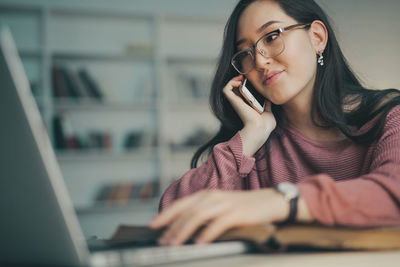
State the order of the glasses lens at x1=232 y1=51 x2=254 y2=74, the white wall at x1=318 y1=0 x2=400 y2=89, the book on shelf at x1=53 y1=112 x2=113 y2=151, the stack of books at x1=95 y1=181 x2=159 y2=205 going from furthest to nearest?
1. the white wall at x1=318 y1=0 x2=400 y2=89
2. the stack of books at x1=95 y1=181 x2=159 y2=205
3. the book on shelf at x1=53 y1=112 x2=113 y2=151
4. the glasses lens at x1=232 y1=51 x2=254 y2=74

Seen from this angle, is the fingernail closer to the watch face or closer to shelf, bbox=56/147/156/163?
the watch face

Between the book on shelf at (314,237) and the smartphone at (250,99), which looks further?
the smartphone at (250,99)

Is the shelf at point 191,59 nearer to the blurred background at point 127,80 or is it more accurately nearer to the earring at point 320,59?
the blurred background at point 127,80

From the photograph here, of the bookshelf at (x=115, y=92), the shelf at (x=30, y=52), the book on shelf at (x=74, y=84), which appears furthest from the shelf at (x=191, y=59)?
the shelf at (x=30, y=52)

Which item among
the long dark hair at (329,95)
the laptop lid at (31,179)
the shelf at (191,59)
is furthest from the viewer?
the shelf at (191,59)

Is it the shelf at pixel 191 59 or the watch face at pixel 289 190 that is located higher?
the shelf at pixel 191 59

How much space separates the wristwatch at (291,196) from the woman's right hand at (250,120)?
0.68 meters

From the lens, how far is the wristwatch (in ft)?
1.85

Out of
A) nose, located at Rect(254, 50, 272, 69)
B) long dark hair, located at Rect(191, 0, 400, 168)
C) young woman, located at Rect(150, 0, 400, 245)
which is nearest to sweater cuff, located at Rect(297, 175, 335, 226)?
young woman, located at Rect(150, 0, 400, 245)

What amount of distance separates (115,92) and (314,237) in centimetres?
355

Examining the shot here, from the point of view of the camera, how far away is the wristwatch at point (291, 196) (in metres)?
0.56

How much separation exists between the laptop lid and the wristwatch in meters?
0.27

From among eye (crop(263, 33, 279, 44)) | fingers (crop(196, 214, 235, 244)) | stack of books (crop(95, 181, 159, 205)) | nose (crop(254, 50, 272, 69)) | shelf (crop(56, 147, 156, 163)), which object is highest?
eye (crop(263, 33, 279, 44))

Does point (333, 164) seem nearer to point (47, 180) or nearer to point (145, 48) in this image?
point (47, 180)
